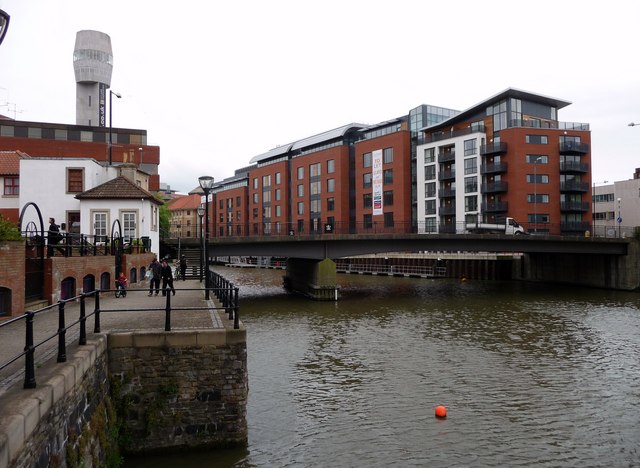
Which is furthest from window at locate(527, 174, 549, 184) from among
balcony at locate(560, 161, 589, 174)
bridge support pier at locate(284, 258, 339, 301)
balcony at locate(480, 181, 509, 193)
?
bridge support pier at locate(284, 258, 339, 301)

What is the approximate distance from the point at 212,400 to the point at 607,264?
48.2 m

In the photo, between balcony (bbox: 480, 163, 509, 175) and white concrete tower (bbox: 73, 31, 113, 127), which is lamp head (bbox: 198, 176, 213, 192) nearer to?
balcony (bbox: 480, 163, 509, 175)

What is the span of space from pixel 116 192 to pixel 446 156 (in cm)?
5052

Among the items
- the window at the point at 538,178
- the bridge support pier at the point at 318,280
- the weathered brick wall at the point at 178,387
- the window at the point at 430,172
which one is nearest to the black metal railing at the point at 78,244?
the weathered brick wall at the point at 178,387

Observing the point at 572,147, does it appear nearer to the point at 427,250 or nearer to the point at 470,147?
the point at 470,147

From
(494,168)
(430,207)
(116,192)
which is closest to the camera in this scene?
→ (116,192)

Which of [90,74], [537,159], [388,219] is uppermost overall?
[90,74]

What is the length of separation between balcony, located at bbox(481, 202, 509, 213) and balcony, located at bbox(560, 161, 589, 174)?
828cm

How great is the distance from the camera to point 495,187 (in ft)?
209

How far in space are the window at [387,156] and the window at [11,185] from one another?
2024 inches

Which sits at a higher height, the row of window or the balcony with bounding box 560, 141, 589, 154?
the row of window

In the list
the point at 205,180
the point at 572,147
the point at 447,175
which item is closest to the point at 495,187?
the point at 447,175

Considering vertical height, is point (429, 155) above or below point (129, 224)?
above

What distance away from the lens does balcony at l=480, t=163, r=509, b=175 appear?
63250mm
